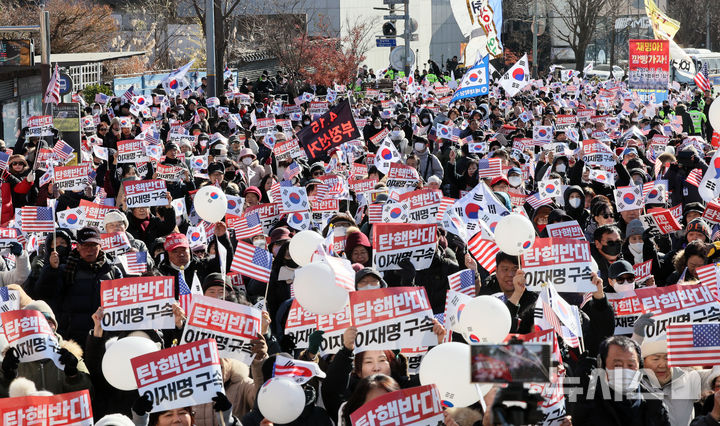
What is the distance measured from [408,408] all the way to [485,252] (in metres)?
3.67

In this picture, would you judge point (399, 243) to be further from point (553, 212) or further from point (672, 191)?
point (672, 191)

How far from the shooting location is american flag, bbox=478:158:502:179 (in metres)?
13.5

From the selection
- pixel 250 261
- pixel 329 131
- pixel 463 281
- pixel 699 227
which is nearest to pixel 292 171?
pixel 329 131

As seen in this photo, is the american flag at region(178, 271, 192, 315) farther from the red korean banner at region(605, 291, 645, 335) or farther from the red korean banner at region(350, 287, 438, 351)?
the red korean banner at region(605, 291, 645, 335)

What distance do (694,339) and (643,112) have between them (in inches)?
860

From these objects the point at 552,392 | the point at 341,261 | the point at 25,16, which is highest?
the point at 25,16

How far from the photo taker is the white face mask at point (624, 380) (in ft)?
17.6

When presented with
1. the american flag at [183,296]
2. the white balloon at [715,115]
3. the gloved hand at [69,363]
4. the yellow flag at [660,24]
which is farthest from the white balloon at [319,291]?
the yellow flag at [660,24]

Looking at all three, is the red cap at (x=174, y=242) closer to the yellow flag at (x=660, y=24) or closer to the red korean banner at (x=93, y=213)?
the red korean banner at (x=93, y=213)

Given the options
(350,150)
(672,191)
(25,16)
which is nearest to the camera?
(672,191)

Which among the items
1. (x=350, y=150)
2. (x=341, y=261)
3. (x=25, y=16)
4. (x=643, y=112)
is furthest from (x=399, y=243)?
(x=25, y=16)

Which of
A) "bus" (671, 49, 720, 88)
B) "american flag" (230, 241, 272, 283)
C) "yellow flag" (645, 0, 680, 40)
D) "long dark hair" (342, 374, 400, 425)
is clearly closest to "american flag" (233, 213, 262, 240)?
"american flag" (230, 241, 272, 283)

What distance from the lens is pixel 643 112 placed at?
26.7m

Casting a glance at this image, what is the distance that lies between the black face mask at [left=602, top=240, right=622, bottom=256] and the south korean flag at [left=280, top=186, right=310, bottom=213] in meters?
3.84
